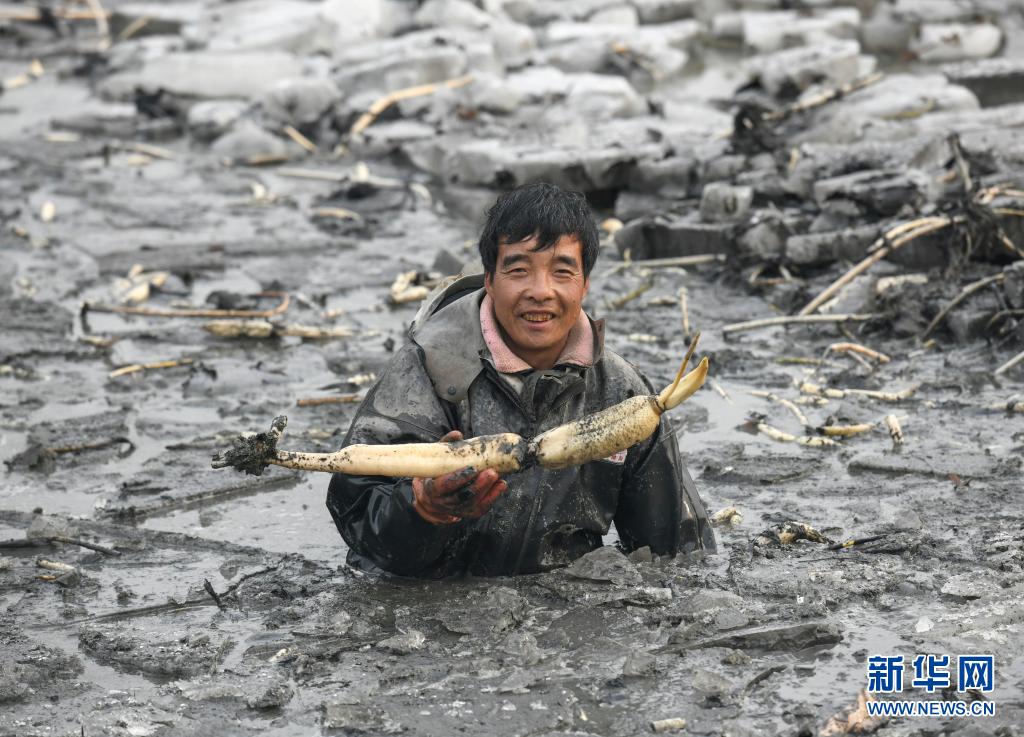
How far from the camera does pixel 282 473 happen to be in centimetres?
555

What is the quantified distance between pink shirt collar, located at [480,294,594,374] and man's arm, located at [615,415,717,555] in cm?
30

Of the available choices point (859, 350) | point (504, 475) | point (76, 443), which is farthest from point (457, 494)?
point (859, 350)

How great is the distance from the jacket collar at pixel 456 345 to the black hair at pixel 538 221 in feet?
0.48

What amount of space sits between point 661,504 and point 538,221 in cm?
92

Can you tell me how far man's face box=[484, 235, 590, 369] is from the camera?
4137 mm

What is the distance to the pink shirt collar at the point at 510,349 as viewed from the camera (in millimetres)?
4215

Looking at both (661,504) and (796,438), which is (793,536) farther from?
(796,438)

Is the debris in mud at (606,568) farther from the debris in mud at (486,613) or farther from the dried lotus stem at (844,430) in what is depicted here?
the dried lotus stem at (844,430)

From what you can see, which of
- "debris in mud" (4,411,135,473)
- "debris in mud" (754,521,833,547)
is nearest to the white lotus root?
"debris in mud" (754,521,833,547)

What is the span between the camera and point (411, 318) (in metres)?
Answer: 7.70

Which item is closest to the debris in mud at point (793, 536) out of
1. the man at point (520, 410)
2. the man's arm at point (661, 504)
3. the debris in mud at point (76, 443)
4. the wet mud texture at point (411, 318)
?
the wet mud texture at point (411, 318)

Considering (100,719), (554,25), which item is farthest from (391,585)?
(554,25)

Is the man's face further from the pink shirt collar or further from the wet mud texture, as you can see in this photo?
the wet mud texture

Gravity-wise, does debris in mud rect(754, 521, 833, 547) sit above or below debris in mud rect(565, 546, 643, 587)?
below
